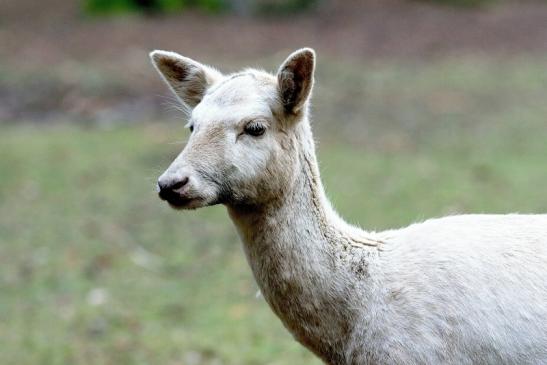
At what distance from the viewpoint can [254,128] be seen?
416 cm

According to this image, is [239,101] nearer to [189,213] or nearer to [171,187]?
[171,187]

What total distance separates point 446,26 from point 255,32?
12.3 ft

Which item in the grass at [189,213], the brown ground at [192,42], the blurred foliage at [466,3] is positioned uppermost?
the blurred foliage at [466,3]

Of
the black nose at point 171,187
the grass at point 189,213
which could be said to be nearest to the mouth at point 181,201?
the black nose at point 171,187

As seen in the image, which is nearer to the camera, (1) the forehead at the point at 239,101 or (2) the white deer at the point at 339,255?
(2) the white deer at the point at 339,255

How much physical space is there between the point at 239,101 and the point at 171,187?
0.54 meters

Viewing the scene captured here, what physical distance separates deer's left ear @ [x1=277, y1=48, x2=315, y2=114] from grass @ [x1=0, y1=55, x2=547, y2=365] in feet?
10.2

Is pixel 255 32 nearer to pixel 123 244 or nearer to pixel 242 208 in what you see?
pixel 123 244

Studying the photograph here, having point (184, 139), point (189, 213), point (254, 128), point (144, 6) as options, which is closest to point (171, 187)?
point (254, 128)

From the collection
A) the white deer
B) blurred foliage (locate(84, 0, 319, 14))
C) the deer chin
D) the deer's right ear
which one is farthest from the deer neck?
blurred foliage (locate(84, 0, 319, 14))

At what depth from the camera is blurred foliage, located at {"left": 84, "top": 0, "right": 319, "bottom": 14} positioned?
21.6 meters

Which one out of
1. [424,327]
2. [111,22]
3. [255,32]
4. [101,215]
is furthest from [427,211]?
[111,22]

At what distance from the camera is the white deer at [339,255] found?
4.05m

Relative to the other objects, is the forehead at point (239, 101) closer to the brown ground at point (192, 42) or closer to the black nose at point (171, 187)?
the black nose at point (171, 187)
